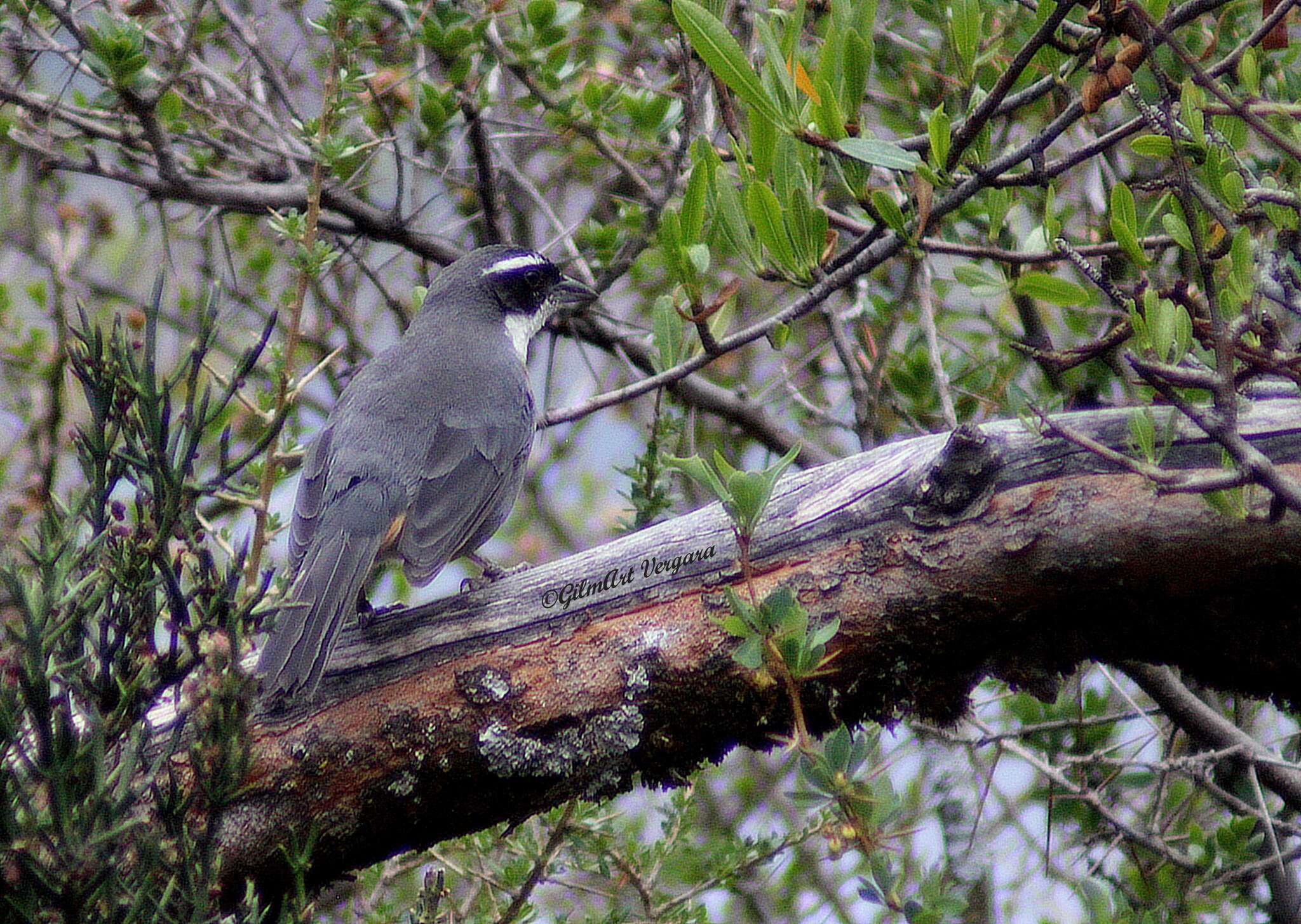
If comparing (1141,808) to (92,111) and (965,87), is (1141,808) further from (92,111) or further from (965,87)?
(92,111)

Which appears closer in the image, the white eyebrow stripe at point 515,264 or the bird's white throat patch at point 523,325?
the white eyebrow stripe at point 515,264

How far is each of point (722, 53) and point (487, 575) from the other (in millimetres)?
1757

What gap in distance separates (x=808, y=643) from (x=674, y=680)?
1.68 feet

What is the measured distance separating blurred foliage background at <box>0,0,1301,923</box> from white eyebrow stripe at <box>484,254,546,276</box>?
267 millimetres

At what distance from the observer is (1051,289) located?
351cm

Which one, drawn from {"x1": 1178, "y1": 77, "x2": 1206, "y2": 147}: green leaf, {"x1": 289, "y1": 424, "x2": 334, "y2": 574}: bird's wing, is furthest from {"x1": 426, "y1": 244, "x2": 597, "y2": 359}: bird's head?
{"x1": 1178, "y1": 77, "x2": 1206, "y2": 147}: green leaf

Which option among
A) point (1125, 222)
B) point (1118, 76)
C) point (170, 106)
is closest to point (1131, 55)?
point (1118, 76)

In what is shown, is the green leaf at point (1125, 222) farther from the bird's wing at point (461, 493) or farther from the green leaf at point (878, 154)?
the bird's wing at point (461, 493)

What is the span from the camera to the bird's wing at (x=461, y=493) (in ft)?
13.5

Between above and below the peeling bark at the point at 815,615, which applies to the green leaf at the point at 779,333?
above

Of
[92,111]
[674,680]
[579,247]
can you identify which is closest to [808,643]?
[674,680]

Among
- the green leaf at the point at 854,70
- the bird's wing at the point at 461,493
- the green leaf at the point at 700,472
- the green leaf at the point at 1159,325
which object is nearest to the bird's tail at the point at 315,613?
the bird's wing at the point at 461,493

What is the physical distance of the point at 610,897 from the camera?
3971 millimetres

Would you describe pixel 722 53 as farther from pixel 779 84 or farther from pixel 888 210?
pixel 888 210
